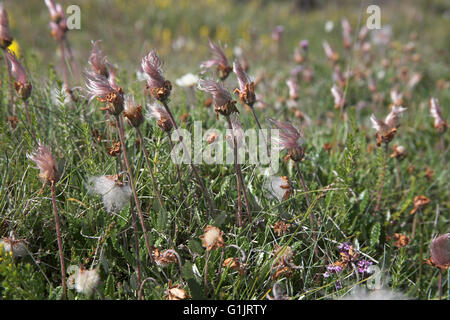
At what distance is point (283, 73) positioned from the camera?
431 centimetres

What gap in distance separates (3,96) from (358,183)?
1871mm

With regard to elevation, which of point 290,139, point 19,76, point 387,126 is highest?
point 19,76

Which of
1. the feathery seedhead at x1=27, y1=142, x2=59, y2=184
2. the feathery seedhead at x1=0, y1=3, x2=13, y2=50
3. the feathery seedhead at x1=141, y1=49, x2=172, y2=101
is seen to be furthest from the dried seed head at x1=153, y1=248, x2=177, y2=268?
the feathery seedhead at x1=0, y1=3, x2=13, y2=50

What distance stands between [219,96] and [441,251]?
2.88ft

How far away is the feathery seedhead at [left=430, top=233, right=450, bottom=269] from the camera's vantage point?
1345 mm

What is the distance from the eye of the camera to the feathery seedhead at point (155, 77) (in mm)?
1345

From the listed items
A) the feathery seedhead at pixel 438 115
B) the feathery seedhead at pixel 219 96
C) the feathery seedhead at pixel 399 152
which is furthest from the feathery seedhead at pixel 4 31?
the feathery seedhead at pixel 438 115

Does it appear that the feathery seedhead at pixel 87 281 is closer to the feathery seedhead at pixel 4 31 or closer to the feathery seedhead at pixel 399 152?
the feathery seedhead at pixel 4 31

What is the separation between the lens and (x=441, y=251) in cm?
135

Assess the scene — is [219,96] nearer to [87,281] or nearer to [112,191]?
[112,191]

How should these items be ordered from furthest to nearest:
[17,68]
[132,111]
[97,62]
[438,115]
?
[438,115] < [97,62] < [17,68] < [132,111]

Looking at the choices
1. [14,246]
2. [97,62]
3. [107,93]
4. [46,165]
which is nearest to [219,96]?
[107,93]
